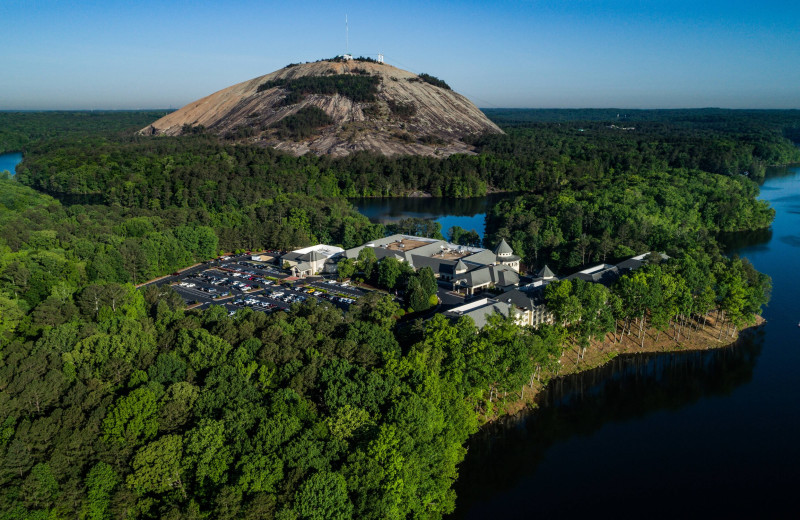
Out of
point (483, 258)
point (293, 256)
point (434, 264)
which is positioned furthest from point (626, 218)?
Answer: point (293, 256)

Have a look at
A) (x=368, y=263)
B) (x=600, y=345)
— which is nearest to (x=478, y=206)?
(x=368, y=263)

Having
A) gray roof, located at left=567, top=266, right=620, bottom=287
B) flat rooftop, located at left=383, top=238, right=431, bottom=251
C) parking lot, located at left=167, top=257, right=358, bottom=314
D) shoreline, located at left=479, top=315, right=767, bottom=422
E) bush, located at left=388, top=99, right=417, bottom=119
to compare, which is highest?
bush, located at left=388, top=99, right=417, bottom=119

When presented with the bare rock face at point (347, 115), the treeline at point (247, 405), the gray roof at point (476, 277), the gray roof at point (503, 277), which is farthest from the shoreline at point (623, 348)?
the bare rock face at point (347, 115)

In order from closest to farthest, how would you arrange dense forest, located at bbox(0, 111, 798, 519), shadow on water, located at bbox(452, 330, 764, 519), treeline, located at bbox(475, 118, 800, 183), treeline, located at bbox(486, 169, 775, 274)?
dense forest, located at bbox(0, 111, 798, 519)
shadow on water, located at bbox(452, 330, 764, 519)
treeline, located at bbox(486, 169, 775, 274)
treeline, located at bbox(475, 118, 800, 183)

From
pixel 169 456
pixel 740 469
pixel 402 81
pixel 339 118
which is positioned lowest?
pixel 740 469

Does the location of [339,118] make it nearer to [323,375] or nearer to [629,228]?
[629,228]

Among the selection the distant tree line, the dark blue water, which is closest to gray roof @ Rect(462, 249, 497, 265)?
the distant tree line

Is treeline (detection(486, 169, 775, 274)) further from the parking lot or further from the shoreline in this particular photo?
the parking lot
